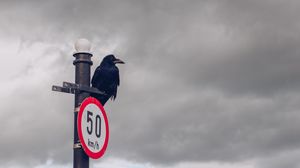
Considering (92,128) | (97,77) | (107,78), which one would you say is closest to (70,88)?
(92,128)

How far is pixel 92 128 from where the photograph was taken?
19.0ft

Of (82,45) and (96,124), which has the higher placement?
(82,45)

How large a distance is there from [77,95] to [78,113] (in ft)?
0.82

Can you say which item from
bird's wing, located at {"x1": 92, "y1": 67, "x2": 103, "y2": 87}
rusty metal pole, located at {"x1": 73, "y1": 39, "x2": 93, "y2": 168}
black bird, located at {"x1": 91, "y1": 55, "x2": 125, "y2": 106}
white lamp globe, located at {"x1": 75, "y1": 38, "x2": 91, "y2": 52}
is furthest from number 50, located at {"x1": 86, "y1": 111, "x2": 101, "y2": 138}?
bird's wing, located at {"x1": 92, "y1": 67, "x2": 103, "y2": 87}

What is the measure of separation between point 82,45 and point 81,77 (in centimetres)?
52

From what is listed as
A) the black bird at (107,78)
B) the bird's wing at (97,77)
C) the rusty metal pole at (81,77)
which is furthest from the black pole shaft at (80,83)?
the bird's wing at (97,77)

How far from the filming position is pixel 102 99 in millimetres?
6746

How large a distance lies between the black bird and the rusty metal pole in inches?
26.1

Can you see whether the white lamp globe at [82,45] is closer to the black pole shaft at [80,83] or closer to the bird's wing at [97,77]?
the black pole shaft at [80,83]

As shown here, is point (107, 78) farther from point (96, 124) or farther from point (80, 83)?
point (80, 83)

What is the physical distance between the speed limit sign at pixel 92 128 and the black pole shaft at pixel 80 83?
0.08m

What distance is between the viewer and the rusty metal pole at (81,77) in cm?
557

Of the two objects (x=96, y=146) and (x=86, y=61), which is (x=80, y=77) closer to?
(x=86, y=61)

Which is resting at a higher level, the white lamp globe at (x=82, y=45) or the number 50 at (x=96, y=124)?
the white lamp globe at (x=82, y=45)
